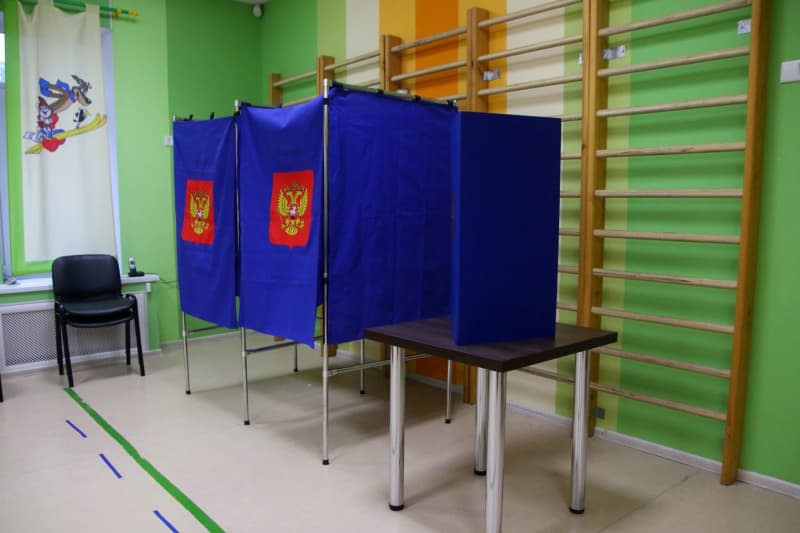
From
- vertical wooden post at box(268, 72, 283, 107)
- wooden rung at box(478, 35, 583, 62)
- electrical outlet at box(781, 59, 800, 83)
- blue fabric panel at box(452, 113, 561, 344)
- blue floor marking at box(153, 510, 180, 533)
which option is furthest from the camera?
vertical wooden post at box(268, 72, 283, 107)

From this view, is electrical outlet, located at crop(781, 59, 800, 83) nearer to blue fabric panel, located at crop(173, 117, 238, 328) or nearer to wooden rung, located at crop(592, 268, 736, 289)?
wooden rung, located at crop(592, 268, 736, 289)

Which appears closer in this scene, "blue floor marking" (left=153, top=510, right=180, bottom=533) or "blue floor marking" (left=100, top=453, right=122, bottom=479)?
"blue floor marking" (left=153, top=510, right=180, bottom=533)

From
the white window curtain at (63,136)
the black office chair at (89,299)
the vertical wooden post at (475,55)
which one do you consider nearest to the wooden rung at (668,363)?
the vertical wooden post at (475,55)

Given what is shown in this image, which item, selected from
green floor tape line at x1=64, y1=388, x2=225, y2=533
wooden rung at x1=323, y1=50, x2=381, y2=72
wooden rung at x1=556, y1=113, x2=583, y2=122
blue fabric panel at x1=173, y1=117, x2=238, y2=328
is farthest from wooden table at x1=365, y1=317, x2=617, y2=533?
wooden rung at x1=323, y1=50, x2=381, y2=72

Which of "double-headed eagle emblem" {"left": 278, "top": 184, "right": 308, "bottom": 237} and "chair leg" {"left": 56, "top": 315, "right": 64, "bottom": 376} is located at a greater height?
"double-headed eagle emblem" {"left": 278, "top": 184, "right": 308, "bottom": 237}

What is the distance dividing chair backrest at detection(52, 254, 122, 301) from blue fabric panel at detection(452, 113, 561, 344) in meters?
3.50

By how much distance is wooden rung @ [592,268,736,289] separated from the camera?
2.67 m

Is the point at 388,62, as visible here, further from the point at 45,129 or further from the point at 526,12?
the point at 45,129

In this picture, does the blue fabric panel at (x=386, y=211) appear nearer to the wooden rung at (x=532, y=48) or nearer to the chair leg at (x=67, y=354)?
the wooden rung at (x=532, y=48)

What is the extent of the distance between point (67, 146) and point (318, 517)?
12.2 ft

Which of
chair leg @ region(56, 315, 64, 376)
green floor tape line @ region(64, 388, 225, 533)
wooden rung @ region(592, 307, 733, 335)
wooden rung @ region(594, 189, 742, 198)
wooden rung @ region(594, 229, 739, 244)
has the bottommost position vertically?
green floor tape line @ region(64, 388, 225, 533)

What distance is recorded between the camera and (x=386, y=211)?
3129 mm

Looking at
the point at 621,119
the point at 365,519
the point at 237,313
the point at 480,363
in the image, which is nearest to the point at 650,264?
the point at 621,119

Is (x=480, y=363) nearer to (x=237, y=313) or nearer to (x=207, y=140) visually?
(x=237, y=313)
